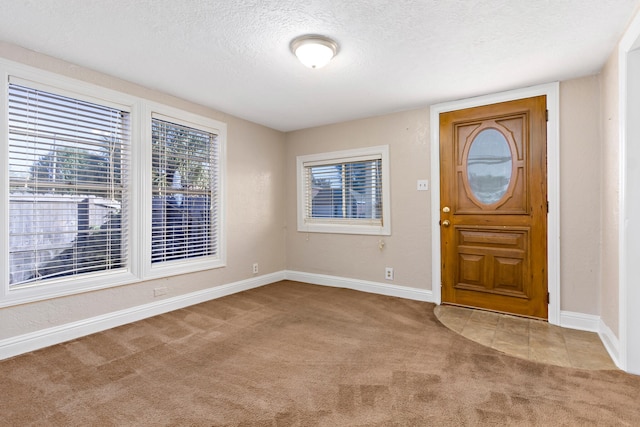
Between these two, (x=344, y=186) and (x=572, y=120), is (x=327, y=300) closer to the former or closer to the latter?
(x=344, y=186)

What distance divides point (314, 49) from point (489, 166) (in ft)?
7.24

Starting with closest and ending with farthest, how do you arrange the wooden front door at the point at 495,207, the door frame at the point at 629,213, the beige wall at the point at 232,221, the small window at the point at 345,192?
the door frame at the point at 629,213, the beige wall at the point at 232,221, the wooden front door at the point at 495,207, the small window at the point at 345,192

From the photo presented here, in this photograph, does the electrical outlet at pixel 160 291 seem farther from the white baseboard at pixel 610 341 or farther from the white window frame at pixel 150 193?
the white baseboard at pixel 610 341

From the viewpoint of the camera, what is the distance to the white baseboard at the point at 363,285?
12.3 feet

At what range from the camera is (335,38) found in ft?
7.40

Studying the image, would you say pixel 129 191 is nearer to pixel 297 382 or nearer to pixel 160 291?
pixel 160 291

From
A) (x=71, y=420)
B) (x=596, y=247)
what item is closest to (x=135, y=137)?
(x=71, y=420)

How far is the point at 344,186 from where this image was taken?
4426 mm

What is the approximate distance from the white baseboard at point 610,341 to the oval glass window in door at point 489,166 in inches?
54.3

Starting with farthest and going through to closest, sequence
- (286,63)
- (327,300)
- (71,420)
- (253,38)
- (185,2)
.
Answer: (327,300) → (286,63) → (253,38) → (185,2) → (71,420)

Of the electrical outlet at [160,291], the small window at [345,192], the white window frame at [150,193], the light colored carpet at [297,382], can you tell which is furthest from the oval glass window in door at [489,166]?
the electrical outlet at [160,291]

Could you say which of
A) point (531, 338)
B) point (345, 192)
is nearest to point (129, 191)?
point (345, 192)

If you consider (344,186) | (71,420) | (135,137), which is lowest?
(71,420)

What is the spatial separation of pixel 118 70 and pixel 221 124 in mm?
1281
